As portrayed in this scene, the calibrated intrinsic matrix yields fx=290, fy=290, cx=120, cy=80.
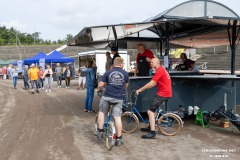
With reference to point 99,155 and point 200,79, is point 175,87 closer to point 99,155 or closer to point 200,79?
point 200,79

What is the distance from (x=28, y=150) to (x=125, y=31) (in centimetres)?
405

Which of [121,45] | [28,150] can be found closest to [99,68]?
[121,45]

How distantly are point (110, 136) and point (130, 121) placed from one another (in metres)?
1.39

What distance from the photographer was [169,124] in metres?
6.71

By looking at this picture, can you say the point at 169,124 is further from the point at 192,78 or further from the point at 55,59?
the point at 55,59

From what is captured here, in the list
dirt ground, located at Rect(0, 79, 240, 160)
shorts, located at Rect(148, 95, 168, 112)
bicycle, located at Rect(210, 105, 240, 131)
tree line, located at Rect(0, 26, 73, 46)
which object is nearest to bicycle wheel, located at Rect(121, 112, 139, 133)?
dirt ground, located at Rect(0, 79, 240, 160)

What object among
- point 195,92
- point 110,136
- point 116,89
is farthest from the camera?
point 195,92

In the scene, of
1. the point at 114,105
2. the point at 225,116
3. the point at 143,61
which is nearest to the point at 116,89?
the point at 114,105

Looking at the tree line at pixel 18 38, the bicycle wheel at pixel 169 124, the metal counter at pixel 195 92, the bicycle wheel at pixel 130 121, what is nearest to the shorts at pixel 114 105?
the bicycle wheel at pixel 130 121

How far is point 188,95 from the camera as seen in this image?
7.92m

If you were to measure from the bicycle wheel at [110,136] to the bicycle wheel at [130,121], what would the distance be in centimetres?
109

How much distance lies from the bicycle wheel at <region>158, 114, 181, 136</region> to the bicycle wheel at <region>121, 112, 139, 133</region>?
552 mm

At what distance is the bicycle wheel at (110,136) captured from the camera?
540cm

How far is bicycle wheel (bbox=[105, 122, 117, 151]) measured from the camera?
17.7 feet
